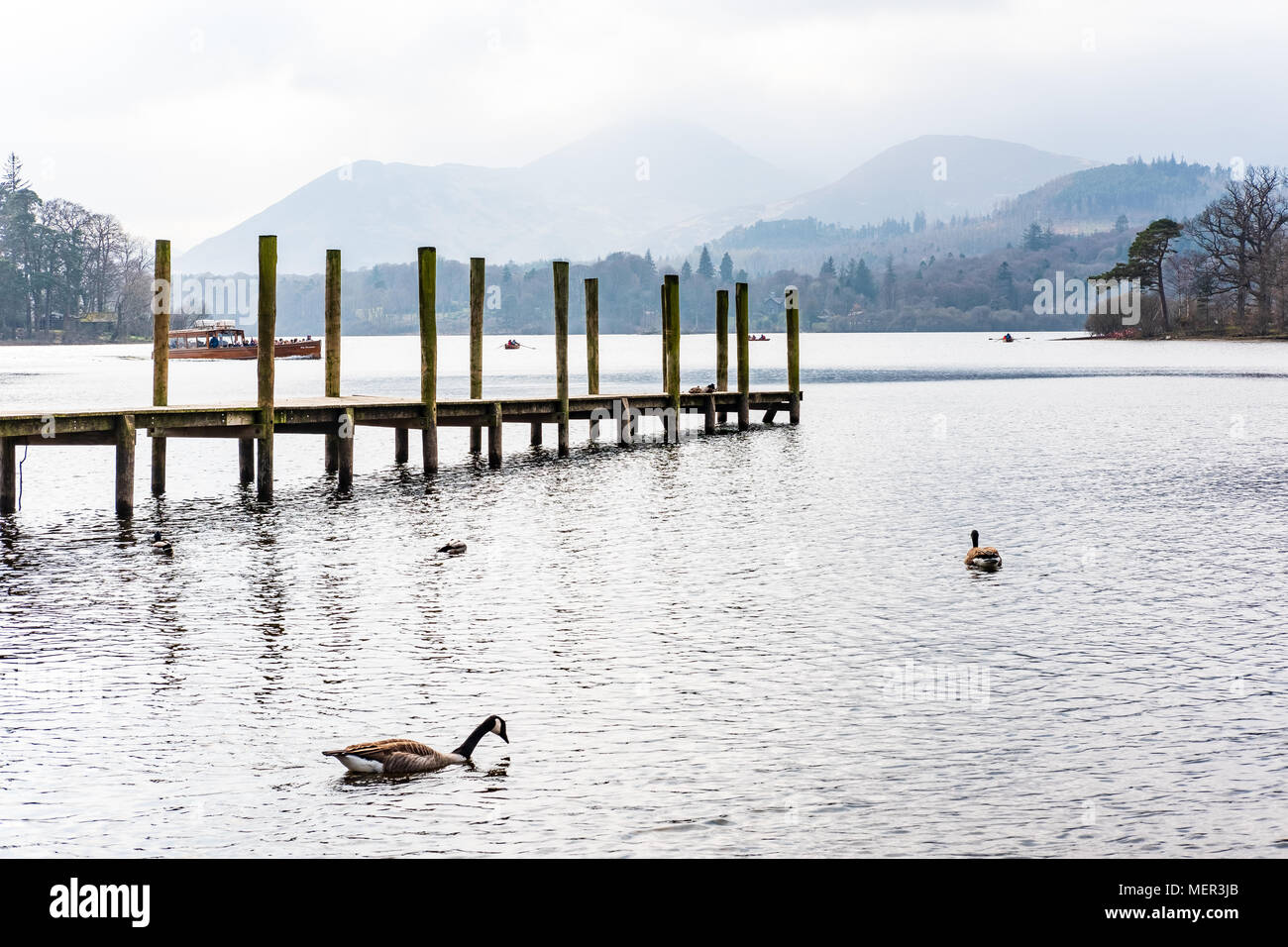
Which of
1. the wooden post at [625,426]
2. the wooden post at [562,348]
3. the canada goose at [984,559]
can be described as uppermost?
the wooden post at [562,348]

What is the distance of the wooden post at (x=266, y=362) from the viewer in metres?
30.0

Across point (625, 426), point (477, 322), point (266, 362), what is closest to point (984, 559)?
point (266, 362)

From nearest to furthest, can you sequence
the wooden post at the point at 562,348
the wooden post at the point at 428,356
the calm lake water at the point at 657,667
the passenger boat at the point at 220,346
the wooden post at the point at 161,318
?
1. the calm lake water at the point at 657,667
2. the wooden post at the point at 161,318
3. the wooden post at the point at 428,356
4. the wooden post at the point at 562,348
5. the passenger boat at the point at 220,346

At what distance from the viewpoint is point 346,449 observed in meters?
34.2

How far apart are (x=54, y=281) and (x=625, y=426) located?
162107 mm

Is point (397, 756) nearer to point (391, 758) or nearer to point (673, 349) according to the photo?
point (391, 758)

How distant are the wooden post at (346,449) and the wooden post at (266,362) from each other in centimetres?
220

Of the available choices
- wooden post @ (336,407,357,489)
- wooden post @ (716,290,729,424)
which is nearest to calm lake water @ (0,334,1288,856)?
wooden post @ (336,407,357,489)

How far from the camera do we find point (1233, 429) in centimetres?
5300

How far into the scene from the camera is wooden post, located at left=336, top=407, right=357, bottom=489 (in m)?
32.7

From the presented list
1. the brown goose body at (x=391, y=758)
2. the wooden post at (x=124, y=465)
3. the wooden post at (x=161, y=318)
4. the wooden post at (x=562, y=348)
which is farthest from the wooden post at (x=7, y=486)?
the brown goose body at (x=391, y=758)

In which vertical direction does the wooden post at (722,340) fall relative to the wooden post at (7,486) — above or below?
above

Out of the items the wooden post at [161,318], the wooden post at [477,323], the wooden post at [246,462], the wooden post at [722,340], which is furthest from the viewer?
the wooden post at [722,340]

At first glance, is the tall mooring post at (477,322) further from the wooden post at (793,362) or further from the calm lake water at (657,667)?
the wooden post at (793,362)
